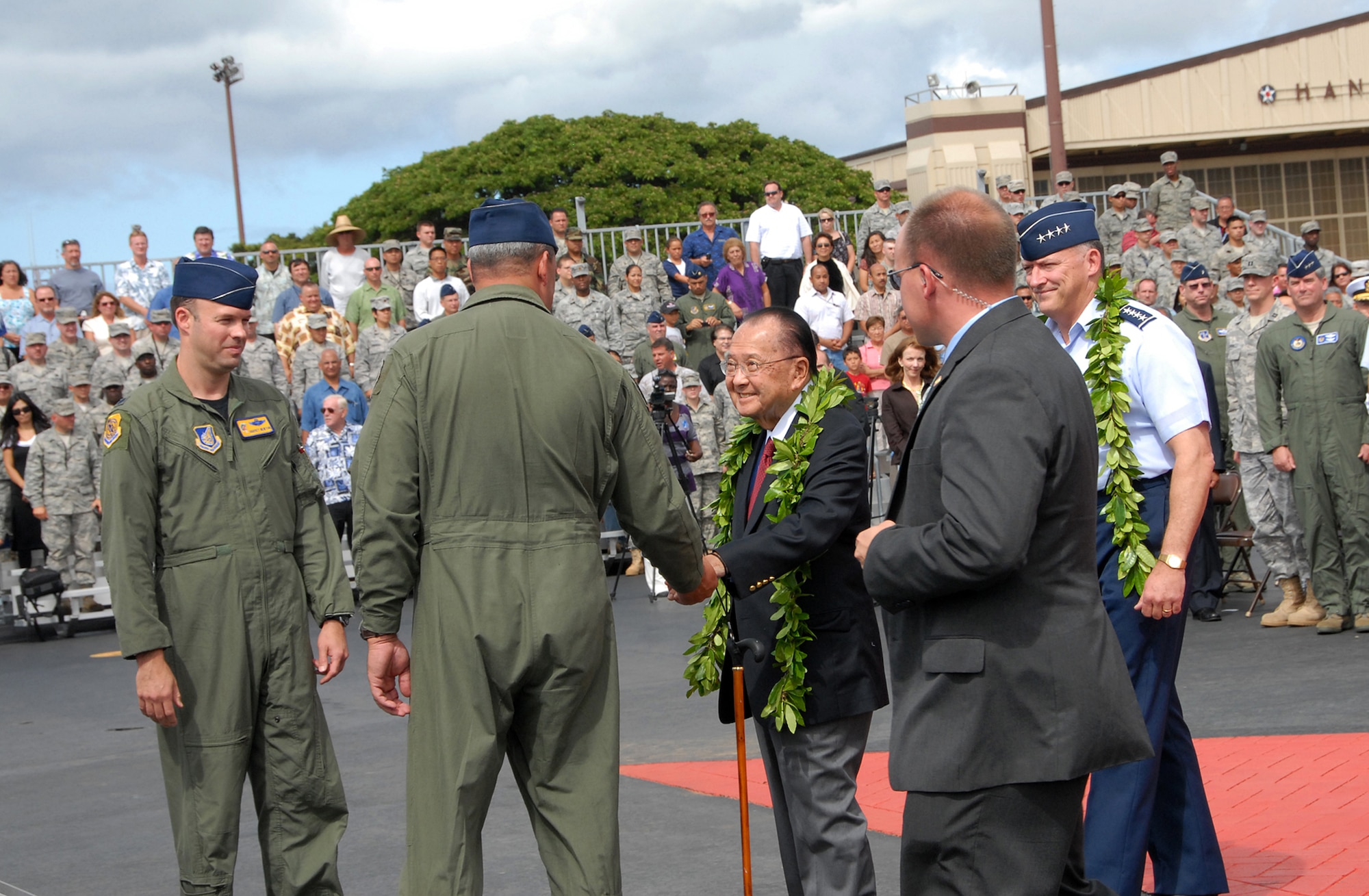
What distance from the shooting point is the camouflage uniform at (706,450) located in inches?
550

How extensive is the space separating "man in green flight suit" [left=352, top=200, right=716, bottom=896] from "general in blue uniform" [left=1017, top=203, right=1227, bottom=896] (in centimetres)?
163

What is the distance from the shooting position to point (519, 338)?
3.49m

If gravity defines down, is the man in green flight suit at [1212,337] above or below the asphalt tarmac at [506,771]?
above

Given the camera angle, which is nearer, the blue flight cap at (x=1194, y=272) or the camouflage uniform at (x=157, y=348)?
the blue flight cap at (x=1194, y=272)

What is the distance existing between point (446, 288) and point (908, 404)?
6.55 meters

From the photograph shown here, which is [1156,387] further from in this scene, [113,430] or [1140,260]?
[1140,260]

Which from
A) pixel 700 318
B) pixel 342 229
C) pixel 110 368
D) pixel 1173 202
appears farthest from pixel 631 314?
pixel 1173 202

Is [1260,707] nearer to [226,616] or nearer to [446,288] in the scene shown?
[226,616]

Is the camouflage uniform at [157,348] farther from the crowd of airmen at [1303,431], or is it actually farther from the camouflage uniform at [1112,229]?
the camouflage uniform at [1112,229]

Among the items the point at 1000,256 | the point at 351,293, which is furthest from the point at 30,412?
the point at 1000,256

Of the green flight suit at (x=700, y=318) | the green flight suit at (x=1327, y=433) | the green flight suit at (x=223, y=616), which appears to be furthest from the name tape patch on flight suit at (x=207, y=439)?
the green flight suit at (x=700, y=318)

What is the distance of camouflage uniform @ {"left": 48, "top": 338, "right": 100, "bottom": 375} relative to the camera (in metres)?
14.9

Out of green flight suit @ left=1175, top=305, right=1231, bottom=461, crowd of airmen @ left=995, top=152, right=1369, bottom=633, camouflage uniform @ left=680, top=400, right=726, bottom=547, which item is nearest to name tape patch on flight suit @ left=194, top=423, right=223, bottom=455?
crowd of airmen @ left=995, top=152, right=1369, bottom=633

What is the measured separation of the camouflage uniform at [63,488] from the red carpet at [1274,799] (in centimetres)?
883
